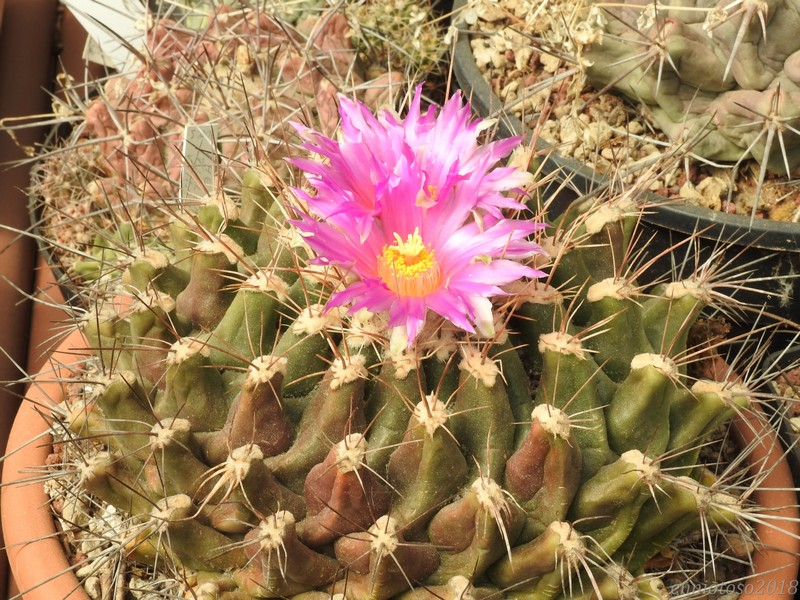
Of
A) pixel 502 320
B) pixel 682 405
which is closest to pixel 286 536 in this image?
pixel 502 320

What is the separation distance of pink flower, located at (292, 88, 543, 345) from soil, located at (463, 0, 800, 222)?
1.63 ft

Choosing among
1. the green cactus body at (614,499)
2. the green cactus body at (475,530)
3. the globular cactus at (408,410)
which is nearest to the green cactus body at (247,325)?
the globular cactus at (408,410)

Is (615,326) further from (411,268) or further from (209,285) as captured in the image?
(209,285)

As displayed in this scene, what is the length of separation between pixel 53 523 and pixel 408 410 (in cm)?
57

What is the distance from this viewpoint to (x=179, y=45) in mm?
1622

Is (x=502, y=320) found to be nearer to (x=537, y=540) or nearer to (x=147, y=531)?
(x=537, y=540)

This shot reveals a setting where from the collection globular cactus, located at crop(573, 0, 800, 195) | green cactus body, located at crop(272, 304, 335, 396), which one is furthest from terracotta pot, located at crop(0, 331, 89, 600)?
globular cactus, located at crop(573, 0, 800, 195)

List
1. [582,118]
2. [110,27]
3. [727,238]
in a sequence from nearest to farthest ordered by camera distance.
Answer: [727,238]
[582,118]
[110,27]

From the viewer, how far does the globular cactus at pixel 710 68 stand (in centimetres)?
129

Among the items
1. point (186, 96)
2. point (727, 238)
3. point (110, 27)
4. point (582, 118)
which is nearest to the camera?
point (727, 238)

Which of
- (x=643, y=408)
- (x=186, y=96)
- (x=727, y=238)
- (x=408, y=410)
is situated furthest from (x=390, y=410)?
(x=186, y=96)

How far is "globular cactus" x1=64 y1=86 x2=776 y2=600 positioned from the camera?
835mm

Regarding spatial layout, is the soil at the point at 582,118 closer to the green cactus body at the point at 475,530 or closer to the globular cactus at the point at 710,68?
the globular cactus at the point at 710,68

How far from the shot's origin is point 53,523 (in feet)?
3.78
